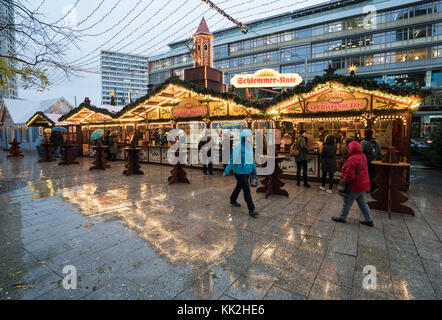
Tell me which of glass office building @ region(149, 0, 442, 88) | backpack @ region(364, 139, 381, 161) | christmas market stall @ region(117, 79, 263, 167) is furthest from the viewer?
glass office building @ region(149, 0, 442, 88)

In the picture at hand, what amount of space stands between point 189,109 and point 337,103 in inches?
287

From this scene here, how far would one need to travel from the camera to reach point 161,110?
14.5 metres

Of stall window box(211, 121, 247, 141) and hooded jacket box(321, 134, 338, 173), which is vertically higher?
stall window box(211, 121, 247, 141)

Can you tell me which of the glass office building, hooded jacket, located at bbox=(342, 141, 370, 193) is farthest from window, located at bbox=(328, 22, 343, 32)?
hooded jacket, located at bbox=(342, 141, 370, 193)

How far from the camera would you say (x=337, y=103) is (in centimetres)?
902

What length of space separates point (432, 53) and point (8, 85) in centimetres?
4622

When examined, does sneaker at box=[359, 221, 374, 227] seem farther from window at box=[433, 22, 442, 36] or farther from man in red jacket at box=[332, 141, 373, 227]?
window at box=[433, 22, 442, 36]

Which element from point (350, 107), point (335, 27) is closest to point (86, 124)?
point (350, 107)

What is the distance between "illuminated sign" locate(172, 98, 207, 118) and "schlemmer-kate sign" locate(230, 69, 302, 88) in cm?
216

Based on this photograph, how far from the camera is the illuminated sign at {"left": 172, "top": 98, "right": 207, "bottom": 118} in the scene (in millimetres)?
12312

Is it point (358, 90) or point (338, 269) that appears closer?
point (338, 269)

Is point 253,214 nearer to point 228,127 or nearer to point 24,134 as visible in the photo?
point 228,127
